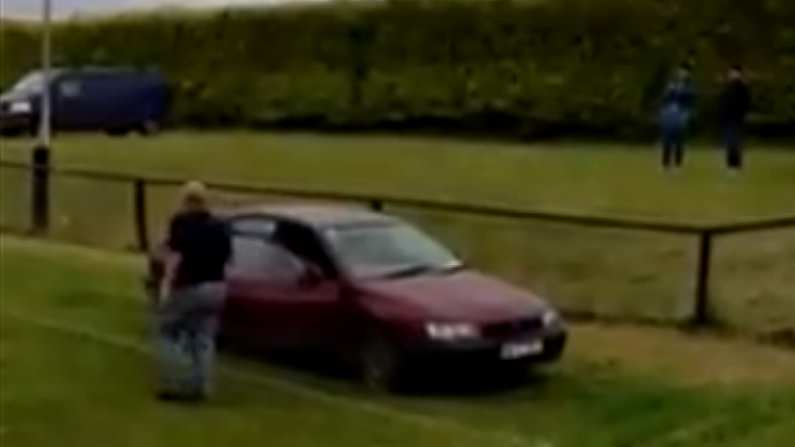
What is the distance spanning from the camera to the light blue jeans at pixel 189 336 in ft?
55.4

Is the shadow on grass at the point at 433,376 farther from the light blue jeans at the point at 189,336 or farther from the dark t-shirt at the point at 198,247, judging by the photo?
→ the dark t-shirt at the point at 198,247

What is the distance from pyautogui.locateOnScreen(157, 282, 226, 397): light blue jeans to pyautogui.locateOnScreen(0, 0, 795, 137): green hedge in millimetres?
22982

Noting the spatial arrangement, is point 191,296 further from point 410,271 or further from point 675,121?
point 675,121

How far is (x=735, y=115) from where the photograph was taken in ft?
110

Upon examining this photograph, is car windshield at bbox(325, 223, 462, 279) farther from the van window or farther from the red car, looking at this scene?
the van window

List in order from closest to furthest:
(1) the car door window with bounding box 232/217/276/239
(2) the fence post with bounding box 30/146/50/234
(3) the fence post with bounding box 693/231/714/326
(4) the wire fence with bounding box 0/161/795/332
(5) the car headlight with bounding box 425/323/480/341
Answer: (5) the car headlight with bounding box 425/323/480/341
(1) the car door window with bounding box 232/217/276/239
(3) the fence post with bounding box 693/231/714/326
(4) the wire fence with bounding box 0/161/795/332
(2) the fence post with bounding box 30/146/50/234

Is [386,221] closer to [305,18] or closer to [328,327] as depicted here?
[328,327]

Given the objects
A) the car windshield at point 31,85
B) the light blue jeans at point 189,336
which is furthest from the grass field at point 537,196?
the light blue jeans at point 189,336

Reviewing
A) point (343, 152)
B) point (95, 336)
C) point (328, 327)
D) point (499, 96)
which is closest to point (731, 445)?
point (328, 327)

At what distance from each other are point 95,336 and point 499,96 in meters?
23.5

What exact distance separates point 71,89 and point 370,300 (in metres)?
30.6

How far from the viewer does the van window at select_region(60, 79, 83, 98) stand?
155ft

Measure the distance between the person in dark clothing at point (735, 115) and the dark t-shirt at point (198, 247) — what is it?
1692 cm

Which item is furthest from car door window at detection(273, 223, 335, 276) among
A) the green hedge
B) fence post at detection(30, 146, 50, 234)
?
the green hedge
